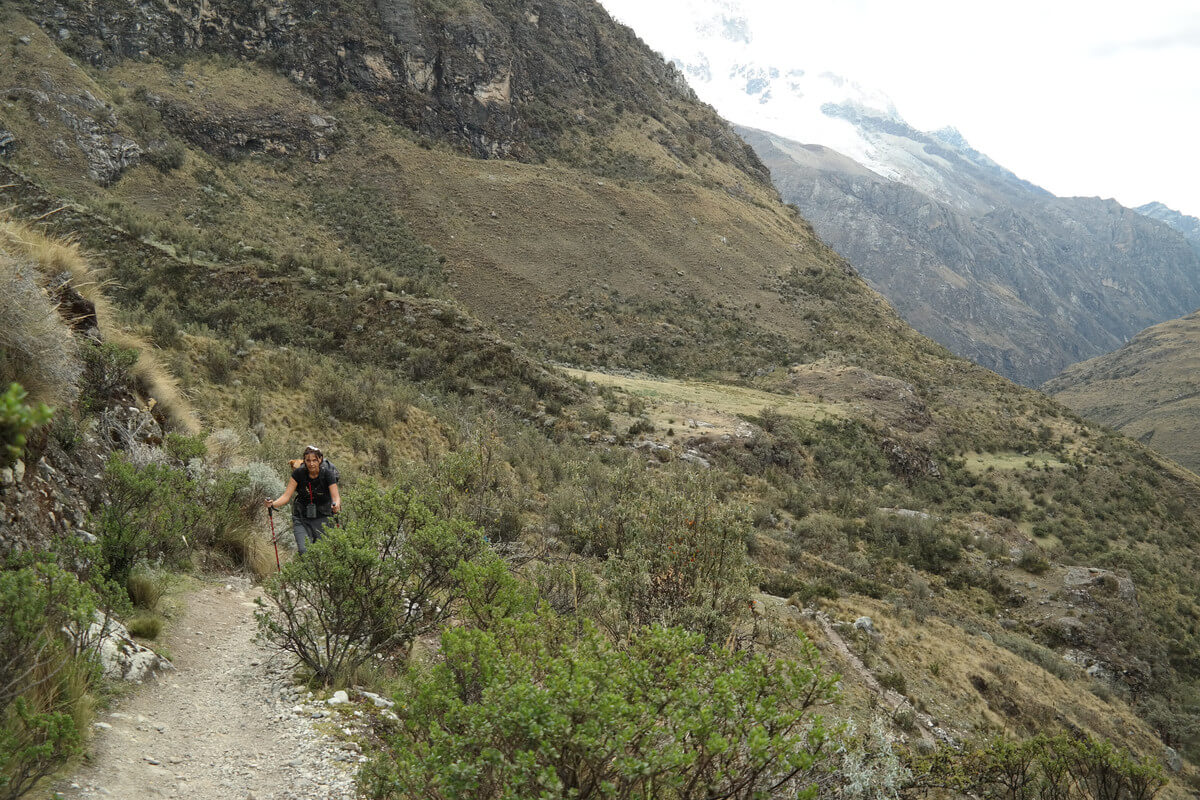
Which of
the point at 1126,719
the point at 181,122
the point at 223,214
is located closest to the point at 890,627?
the point at 1126,719

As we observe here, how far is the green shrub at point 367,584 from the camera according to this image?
4094 millimetres

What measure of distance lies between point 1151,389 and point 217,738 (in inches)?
5058

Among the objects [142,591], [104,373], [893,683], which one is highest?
[104,373]

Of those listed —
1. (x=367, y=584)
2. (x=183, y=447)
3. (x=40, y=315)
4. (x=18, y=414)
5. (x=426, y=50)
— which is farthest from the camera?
(x=426, y=50)

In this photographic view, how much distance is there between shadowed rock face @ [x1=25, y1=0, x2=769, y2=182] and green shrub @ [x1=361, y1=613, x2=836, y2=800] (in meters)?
41.4

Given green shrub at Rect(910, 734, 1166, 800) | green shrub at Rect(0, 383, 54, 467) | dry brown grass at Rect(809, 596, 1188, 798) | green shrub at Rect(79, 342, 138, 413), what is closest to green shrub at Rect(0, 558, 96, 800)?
green shrub at Rect(0, 383, 54, 467)

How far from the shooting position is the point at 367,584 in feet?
13.8

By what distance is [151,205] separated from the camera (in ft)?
88.7

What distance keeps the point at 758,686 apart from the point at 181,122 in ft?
129

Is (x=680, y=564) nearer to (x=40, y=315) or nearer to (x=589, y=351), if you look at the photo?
(x=40, y=315)

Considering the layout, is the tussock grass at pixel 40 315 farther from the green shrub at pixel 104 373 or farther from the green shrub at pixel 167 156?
the green shrub at pixel 167 156

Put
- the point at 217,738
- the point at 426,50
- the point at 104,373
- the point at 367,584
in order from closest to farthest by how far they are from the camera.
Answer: the point at 217,738
the point at 367,584
the point at 104,373
the point at 426,50

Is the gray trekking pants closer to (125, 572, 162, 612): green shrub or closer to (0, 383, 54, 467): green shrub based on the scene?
(125, 572, 162, 612): green shrub

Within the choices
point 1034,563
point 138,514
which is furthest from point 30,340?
point 1034,563
